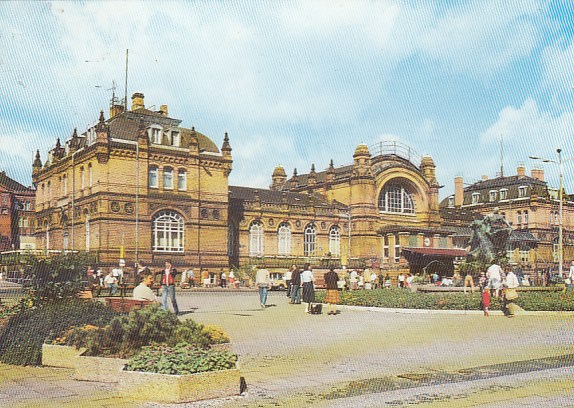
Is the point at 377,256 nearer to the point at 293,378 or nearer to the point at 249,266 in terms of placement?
the point at 249,266

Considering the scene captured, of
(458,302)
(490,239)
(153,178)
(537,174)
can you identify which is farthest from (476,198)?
(458,302)

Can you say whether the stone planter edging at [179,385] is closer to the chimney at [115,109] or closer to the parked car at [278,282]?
the parked car at [278,282]

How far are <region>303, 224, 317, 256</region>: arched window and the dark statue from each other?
32384 mm

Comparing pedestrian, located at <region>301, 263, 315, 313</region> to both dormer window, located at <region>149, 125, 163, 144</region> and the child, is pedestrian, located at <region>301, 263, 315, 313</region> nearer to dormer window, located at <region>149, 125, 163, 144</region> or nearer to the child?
the child

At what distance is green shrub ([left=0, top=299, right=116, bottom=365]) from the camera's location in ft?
39.4

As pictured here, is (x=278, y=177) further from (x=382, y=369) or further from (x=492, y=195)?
(x=382, y=369)

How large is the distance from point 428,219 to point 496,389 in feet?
197

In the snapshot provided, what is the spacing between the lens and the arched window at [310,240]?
60.6m

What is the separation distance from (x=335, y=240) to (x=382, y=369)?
51.8 meters

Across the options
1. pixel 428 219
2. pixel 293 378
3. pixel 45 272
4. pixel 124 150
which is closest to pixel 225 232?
pixel 124 150

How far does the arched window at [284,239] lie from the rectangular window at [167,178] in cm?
1273

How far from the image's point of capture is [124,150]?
157 feet

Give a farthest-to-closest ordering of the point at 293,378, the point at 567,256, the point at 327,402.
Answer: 1. the point at 567,256
2. the point at 293,378
3. the point at 327,402

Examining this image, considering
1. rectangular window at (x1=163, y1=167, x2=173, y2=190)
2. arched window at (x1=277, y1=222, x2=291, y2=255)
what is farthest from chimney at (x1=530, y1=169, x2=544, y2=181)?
rectangular window at (x1=163, y1=167, x2=173, y2=190)
